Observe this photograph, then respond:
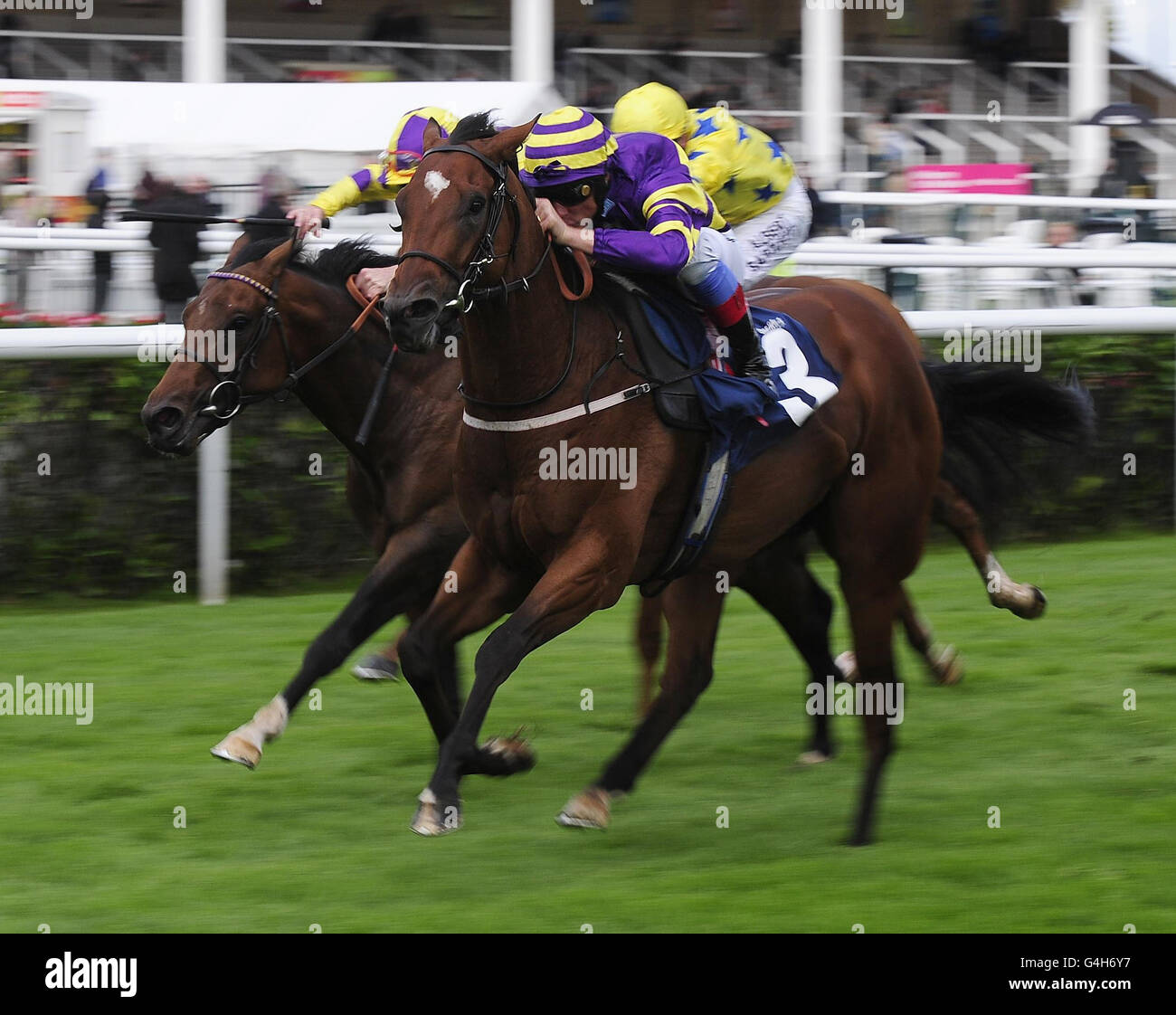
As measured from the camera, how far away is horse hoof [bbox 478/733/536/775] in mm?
4160

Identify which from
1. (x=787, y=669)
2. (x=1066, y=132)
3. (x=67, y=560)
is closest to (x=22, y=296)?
(x=67, y=560)

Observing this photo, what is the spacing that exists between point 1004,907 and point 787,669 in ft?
8.23

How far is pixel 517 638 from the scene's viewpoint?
3725 millimetres

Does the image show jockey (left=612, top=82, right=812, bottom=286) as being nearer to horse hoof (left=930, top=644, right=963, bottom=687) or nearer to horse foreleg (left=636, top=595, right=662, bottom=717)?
horse foreleg (left=636, top=595, right=662, bottom=717)

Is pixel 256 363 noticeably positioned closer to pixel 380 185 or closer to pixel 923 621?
pixel 380 185

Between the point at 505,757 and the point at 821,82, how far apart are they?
39.1 feet

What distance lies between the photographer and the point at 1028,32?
59.9 feet

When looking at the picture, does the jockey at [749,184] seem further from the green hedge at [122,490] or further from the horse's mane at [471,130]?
the green hedge at [122,490]

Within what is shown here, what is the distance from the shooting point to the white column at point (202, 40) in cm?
1402

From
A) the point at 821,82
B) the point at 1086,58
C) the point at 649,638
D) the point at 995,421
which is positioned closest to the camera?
the point at 995,421

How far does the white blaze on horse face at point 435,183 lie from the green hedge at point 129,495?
3.52 metres

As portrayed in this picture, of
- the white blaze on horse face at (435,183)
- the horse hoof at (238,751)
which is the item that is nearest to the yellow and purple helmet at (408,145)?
the white blaze on horse face at (435,183)

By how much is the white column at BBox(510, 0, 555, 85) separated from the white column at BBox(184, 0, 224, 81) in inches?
93.9

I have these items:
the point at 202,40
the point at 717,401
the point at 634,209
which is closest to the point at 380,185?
the point at 634,209
